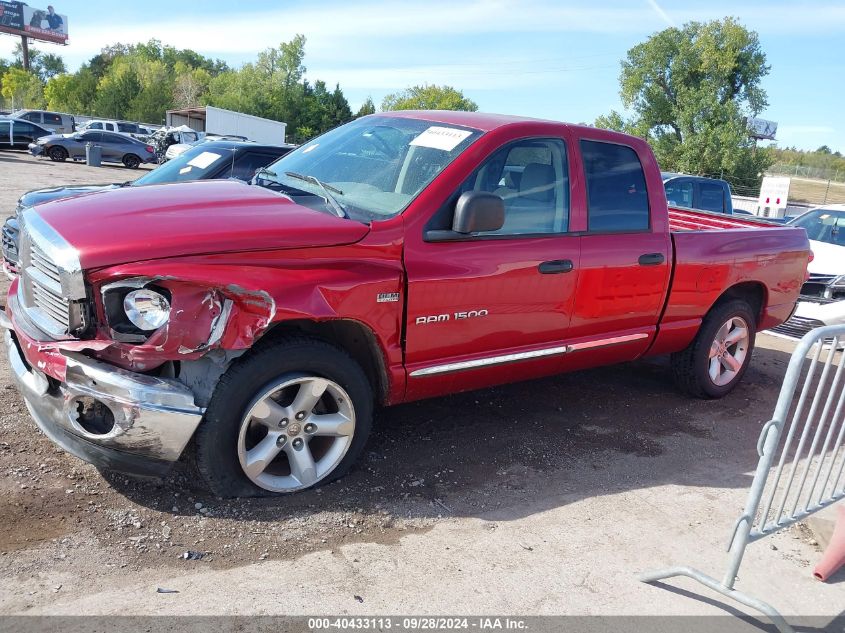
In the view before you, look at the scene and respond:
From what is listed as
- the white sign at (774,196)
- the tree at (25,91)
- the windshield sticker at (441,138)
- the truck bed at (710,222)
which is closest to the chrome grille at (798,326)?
the truck bed at (710,222)

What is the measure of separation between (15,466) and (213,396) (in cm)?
131

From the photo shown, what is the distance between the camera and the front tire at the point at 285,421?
328 centimetres

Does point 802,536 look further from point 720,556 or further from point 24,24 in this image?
point 24,24

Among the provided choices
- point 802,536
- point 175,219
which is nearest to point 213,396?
point 175,219

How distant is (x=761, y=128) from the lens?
5434cm

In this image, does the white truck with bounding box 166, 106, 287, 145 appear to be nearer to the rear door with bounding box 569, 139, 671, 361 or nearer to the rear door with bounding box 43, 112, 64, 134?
the rear door with bounding box 43, 112, 64, 134

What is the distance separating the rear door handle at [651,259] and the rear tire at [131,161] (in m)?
28.6

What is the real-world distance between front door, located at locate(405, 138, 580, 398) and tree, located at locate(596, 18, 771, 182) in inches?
1516

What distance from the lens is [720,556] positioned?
3.58 meters

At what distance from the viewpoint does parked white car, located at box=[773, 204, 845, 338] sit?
7.71 m

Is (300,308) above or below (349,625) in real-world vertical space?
→ above

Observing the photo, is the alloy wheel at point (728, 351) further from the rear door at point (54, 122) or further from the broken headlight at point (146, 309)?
the rear door at point (54, 122)

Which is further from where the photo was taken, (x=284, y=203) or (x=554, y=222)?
(x=554, y=222)

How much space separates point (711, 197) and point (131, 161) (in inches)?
965
